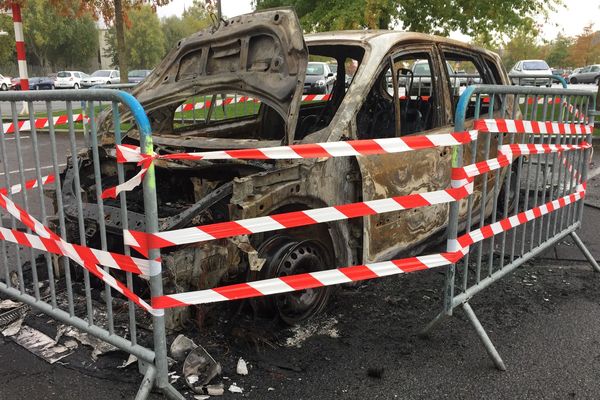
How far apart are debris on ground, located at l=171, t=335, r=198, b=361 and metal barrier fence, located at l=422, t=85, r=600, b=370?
1.44 meters

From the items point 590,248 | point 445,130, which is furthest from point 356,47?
point 590,248

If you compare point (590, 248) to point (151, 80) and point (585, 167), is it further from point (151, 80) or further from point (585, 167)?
point (151, 80)

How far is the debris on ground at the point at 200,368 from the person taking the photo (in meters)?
2.81

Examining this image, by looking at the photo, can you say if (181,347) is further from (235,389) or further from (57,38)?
(57,38)

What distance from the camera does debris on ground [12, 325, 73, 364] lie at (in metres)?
3.12

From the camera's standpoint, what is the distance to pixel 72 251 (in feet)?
9.11

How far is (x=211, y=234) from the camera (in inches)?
98.0

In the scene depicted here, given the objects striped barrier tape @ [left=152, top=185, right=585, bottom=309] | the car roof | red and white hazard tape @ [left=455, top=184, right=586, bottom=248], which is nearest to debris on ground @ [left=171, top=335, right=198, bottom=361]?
striped barrier tape @ [left=152, top=185, right=585, bottom=309]

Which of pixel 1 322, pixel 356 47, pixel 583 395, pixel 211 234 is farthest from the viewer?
pixel 356 47

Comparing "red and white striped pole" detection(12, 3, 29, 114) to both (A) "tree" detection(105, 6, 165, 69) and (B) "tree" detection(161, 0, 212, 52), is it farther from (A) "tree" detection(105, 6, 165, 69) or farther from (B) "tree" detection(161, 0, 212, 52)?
(B) "tree" detection(161, 0, 212, 52)

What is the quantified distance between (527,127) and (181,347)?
2631mm

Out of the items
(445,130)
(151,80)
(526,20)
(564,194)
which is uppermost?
(526,20)

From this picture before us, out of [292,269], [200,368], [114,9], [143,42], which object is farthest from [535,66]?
[143,42]

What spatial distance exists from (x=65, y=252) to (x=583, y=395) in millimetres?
2838
